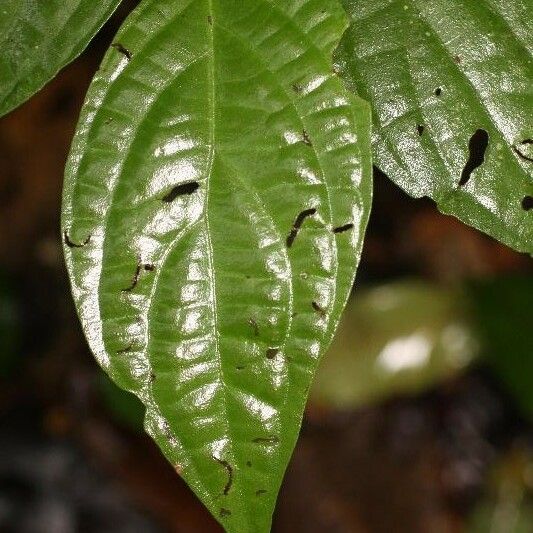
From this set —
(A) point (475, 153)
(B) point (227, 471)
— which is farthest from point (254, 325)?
(A) point (475, 153)

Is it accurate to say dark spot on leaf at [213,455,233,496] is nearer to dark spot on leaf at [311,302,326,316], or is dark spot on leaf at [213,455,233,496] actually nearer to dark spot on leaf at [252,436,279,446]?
dark spot on leaf at [252,436,279,446]

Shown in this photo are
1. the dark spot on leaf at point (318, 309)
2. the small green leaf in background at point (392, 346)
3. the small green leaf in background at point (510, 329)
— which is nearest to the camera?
the dark spot on leaf at point (318, 309)

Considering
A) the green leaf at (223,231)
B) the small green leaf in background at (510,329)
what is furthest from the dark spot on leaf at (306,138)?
the small green leaf in background at (510,329)

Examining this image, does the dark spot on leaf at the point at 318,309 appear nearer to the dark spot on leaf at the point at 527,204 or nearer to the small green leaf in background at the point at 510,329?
the dark spot on leaf at the point at 527,204

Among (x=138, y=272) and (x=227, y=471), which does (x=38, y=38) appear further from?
(x=227, y=471)

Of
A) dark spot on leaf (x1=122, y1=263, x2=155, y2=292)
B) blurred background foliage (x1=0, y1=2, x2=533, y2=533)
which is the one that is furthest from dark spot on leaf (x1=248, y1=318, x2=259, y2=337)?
blurred background foliage (x1=0, y1=2, x2=533, y2=533)

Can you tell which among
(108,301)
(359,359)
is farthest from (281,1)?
(359,359)
